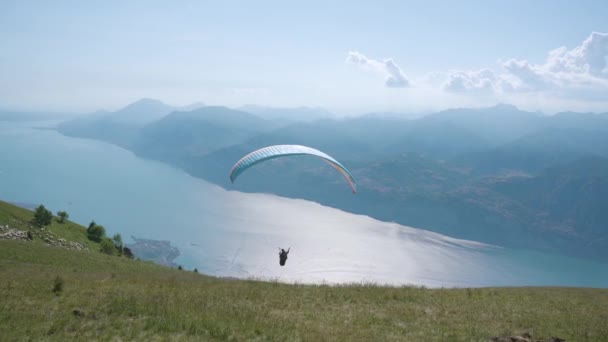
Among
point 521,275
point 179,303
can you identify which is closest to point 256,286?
→ point 179,303

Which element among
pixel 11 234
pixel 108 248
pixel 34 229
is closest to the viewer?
pixel 11 234

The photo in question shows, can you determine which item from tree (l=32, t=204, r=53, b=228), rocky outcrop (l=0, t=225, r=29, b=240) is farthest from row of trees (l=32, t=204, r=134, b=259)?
rocky outcrop (l=0, t=225, r=29, b=240)

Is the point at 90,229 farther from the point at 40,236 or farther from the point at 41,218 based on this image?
the point at 40,236

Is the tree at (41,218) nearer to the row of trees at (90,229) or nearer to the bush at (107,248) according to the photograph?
the row of trees at (90,229)

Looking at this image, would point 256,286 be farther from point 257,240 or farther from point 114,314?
point 257,240

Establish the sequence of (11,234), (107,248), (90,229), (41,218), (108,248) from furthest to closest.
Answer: (90,229) → (108,248) → (107,248) → (41,218) → (11,234)

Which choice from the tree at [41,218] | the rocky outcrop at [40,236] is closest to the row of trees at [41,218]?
the tree at [41,218]

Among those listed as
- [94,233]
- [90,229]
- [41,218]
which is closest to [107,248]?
[94,233]

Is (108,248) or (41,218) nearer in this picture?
(41,218)
